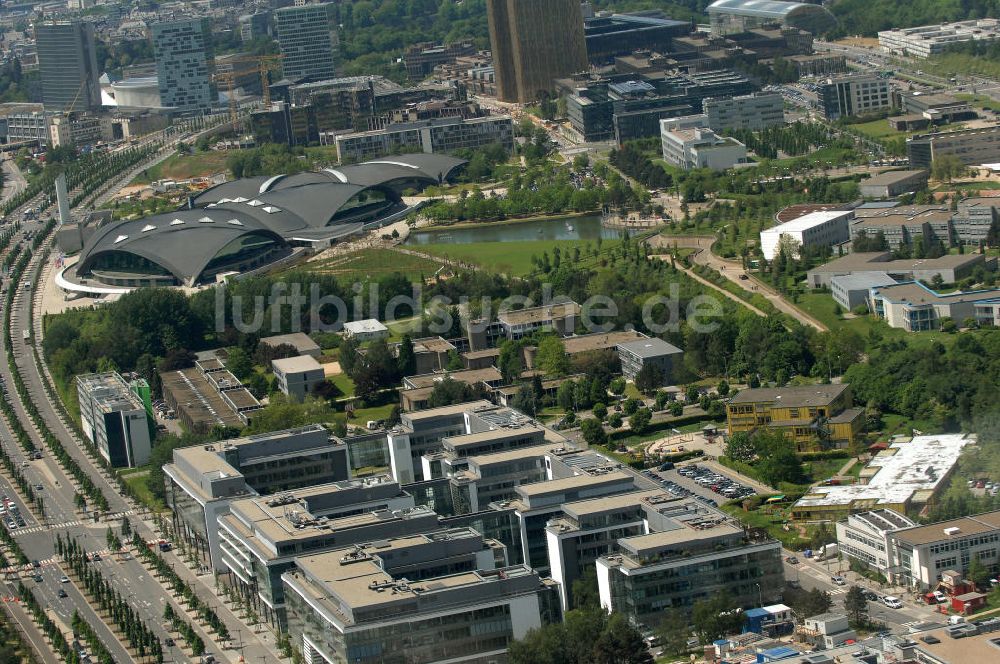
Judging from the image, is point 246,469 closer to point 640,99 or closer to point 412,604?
point 412,604

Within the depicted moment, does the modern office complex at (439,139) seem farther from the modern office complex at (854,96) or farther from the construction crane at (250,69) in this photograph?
the construction crane at (250,69)

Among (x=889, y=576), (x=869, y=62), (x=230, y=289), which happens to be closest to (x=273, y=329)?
(x=230, y=289)

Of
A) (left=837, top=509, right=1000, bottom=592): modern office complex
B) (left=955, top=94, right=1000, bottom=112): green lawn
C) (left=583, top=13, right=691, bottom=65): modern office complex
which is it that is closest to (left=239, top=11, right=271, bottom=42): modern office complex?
(left=583, top=13, right=691, bottom=65): modern office complex

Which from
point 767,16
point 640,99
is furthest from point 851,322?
point 767,16

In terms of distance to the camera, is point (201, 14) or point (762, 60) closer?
point (762, 60)

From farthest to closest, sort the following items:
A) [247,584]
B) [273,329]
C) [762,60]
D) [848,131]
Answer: [762,60]
[848,131]
[273,329]
[247,584]

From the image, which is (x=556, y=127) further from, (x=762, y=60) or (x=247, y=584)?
(x=247, y=584)
